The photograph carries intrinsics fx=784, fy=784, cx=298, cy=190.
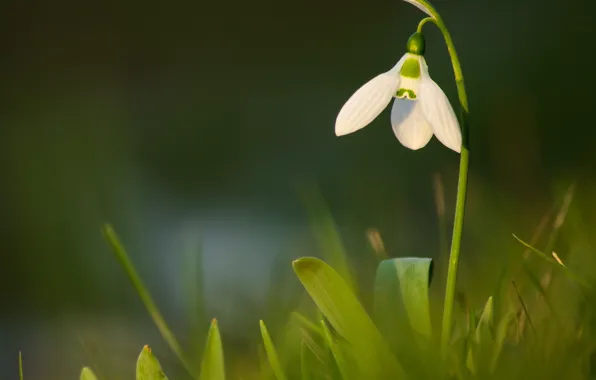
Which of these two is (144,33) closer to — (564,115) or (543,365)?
(564,115)

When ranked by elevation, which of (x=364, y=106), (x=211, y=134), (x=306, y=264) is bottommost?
(x=211, y=134)

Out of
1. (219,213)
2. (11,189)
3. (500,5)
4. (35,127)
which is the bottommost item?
(219,213)

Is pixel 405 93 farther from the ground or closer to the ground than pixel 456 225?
farther from the ground

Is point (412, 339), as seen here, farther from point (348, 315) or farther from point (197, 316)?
point (197, 316)

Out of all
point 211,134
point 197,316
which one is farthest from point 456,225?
point 211,134

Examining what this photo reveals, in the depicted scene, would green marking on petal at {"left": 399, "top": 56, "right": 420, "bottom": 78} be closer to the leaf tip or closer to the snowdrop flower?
the snowdrop flower

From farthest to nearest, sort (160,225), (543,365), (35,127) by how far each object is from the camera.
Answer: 1. (35,127)
2. (160,225)
3. (543,365)

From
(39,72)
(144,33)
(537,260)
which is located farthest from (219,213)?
(537,260)
